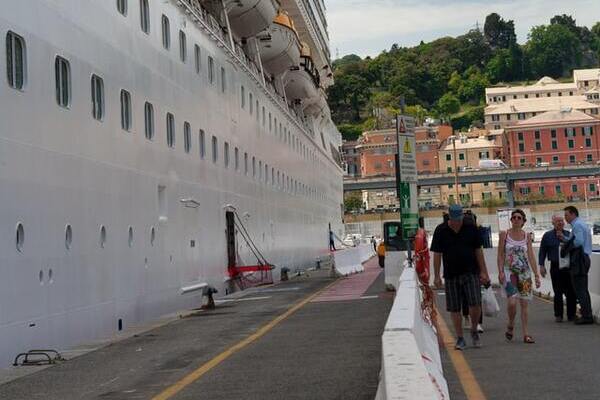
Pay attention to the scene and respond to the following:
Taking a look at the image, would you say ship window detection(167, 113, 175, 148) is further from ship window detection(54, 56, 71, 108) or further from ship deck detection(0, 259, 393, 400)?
ship window detection(54, 56, 71, 108)

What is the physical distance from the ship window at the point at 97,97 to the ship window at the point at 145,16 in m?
3.85

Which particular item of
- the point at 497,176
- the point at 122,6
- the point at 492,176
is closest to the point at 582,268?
the point at 122,6

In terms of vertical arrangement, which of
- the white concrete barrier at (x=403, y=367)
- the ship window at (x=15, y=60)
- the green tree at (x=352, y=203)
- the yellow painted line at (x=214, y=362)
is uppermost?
the green tree at (x=352, y=203)

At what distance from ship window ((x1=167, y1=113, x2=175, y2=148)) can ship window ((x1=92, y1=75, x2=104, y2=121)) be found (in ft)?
16.3

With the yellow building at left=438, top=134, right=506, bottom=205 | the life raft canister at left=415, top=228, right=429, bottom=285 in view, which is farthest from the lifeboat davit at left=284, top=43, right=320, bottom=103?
the yellow building at left=438, top=134, right=506, bottom=205

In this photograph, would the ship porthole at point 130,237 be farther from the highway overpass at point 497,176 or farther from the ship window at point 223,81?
the highway overpass at point 497,176

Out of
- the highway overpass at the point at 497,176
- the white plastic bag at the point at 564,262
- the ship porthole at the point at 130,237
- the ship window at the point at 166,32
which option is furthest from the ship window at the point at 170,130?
the highway overpass at the point at 497,176

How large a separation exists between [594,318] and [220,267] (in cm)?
1334

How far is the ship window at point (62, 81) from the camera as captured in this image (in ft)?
49.0

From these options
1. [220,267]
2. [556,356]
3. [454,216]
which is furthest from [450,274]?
[220,267]

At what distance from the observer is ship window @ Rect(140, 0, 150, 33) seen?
20656mm

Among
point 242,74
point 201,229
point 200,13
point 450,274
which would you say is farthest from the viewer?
point 242,74

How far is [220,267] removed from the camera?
2711cm

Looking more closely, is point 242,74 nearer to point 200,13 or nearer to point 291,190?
point 200,13
